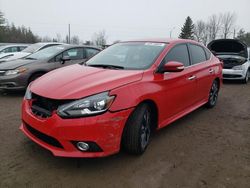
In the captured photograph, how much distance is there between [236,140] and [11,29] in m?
52.8

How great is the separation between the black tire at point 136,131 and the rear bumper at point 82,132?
164mm

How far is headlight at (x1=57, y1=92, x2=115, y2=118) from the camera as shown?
9.59 feet

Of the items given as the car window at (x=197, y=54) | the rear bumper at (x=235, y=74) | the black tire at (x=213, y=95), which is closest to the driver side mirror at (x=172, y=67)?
the car window at (x=197, y=54)

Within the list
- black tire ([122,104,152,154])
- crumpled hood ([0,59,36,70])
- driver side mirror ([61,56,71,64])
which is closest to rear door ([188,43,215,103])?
black tire ([122,104,152,154])

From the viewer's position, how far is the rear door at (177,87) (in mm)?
3928

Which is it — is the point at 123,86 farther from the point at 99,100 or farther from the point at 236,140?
the point at 236,140

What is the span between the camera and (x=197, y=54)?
210 inches

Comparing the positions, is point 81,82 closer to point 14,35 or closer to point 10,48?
point 10,48

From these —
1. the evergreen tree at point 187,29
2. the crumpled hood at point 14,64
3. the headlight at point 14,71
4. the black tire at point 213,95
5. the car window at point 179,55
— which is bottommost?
the black tire at point 213,95

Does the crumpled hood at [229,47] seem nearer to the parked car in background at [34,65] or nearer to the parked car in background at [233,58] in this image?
the parked car in background at [233,58]

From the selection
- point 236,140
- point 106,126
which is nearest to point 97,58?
point 106,126

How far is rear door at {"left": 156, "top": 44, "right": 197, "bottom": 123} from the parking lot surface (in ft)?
1.47

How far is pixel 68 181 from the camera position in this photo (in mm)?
2943

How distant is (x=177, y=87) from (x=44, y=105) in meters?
2.07
